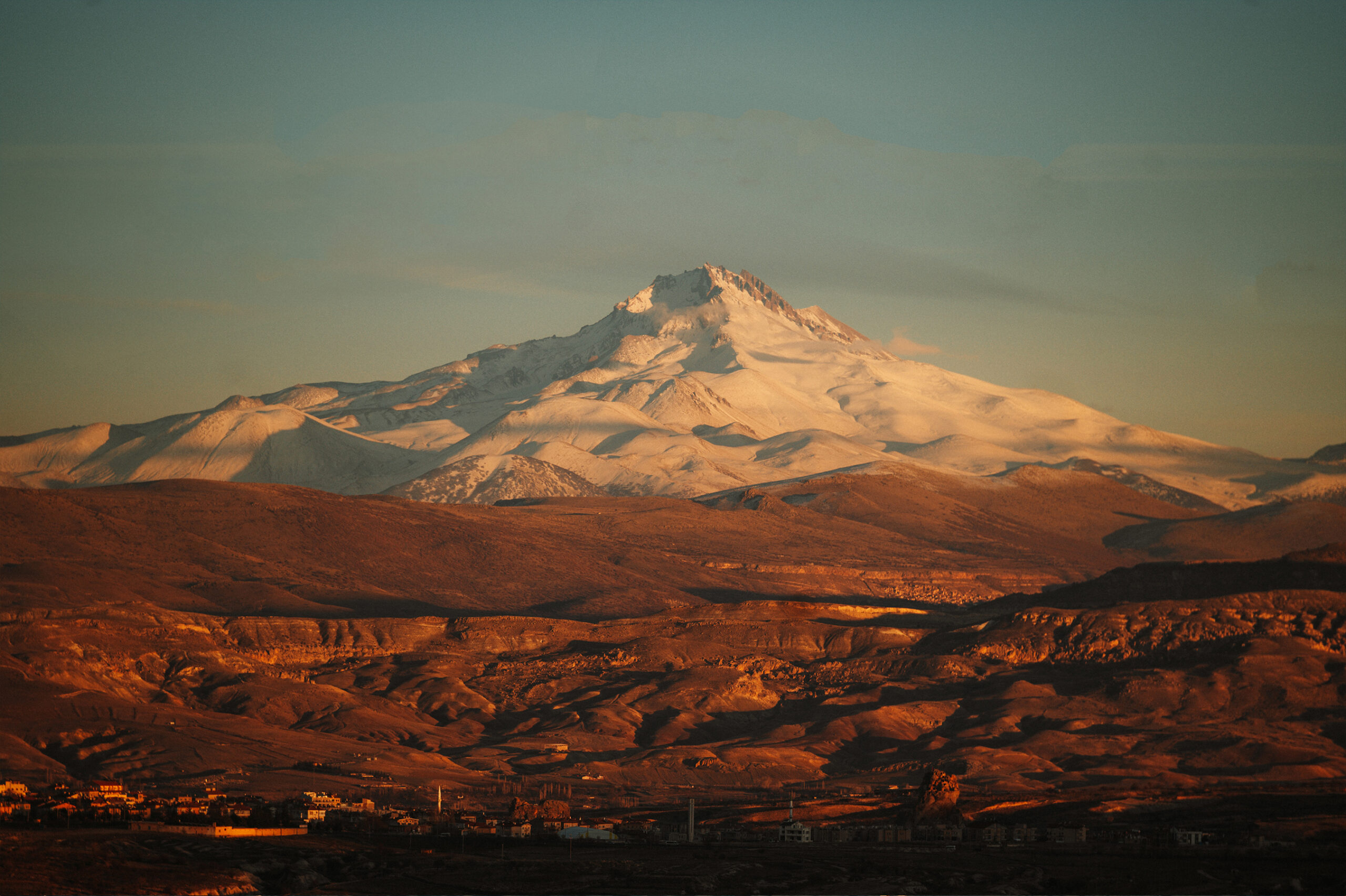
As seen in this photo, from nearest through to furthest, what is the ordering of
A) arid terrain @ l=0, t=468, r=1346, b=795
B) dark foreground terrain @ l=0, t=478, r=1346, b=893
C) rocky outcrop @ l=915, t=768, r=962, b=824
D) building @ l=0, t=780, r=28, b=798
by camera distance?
1. dark foreground terrain @ l=0, t=478, r=1346, b=893
2. rocky outcrop @ l=915, t=768, r=962, b=824
3. building @ l=0, t=780, r=28, b=798
4. arid terrain @ l=0, t=468, r=1346, b=795

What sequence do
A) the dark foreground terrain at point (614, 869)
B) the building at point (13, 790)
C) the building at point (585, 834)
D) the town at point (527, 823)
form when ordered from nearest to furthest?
1. the dark foreground terrain at point (614, 869)
2. the town at point (527, 823)
3. the building at point (585, 834)
4. the building at point (13, 790)

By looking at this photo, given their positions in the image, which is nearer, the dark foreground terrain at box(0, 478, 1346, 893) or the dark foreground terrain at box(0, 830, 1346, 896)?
the dark foreground terrain at box(0, 830, 1346, 896)

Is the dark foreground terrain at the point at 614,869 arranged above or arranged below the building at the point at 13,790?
below

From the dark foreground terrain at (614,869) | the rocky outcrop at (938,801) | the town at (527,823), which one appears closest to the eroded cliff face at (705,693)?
the town at (527,823)

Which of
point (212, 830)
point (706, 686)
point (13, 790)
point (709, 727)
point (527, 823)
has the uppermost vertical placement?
point (706, 686)

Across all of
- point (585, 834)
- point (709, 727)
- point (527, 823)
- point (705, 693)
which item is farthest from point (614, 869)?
point (705, 693)

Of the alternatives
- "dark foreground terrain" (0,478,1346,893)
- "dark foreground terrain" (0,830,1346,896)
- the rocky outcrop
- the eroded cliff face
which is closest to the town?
the rocky outcrop

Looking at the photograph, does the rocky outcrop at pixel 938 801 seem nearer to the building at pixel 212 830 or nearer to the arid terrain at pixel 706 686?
the arid terrain at pixel 706 686

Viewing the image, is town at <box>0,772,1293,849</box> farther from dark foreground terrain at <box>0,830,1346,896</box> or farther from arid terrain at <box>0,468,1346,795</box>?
arid terrain at <box>0,468,1346,795</box>

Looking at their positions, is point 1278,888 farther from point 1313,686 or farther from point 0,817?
point 1313,686

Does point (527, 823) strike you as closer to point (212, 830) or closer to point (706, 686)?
point (212, 830)
